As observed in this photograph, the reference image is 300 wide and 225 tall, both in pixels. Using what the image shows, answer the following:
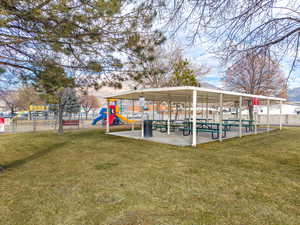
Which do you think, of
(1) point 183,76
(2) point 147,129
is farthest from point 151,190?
(1) point 183,76

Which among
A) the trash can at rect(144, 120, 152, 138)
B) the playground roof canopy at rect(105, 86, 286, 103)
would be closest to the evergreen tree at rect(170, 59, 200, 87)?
the playground roof canopy at rect(105, 86, 286, 103)

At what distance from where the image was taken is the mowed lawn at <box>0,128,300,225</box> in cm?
272

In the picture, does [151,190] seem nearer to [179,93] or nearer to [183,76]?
[179,93]

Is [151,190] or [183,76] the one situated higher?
[183,76]

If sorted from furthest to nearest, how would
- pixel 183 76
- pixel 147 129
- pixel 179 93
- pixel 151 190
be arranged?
pixel 183 76 → pixel 147 129 → pixel 179 93 → pixel 151 190

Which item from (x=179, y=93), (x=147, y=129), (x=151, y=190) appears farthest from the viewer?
(x=147, y=129)

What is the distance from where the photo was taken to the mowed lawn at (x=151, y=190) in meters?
2.72

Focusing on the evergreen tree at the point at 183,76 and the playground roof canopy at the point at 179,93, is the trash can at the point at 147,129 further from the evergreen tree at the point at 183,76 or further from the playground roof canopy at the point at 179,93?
the evergreen tree at the point at 183,76

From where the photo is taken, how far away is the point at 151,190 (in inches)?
143

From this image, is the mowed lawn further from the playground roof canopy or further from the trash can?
the trash can

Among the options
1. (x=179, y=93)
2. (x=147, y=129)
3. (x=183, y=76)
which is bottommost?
(x=147, y=129)

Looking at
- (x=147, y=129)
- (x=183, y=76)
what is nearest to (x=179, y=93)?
(x=147, y=129)

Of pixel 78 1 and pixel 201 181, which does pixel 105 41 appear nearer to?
pixel 78 1

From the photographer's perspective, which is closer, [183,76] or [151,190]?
[151,190]
